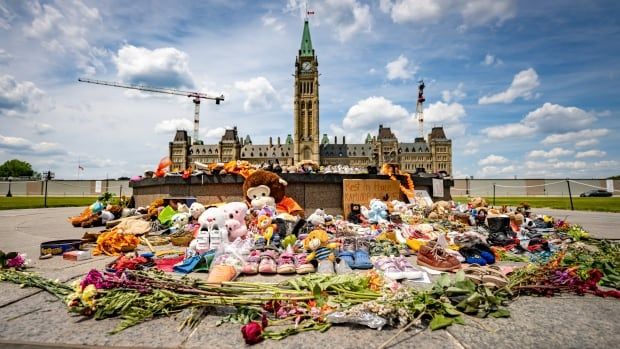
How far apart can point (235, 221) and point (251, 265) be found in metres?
1.47

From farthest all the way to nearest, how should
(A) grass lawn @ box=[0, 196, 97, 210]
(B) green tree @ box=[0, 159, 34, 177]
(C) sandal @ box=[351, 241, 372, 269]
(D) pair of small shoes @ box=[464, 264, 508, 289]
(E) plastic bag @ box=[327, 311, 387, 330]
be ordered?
(B) green tree @ box=[0, 159, 34, 177] < (A) grass lawn @ box=[0, 196, 97, 210] < (C) sandal @ box=[351, 241, 372, 269] < (D) pair of small shoes @ box=[464, 264, 508, 289] < (E) plastic bag @ box=[327, 311, 387, 330]

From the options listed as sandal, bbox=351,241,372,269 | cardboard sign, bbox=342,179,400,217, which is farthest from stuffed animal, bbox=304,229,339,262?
cardboard sign, bbox=342,179,400,217

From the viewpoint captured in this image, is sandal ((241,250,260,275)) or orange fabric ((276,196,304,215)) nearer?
sandal ((241,250,260,275))

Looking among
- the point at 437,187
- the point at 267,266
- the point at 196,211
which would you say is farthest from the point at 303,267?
the point at 437,187

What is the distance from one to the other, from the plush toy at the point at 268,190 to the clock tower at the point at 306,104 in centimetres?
8882

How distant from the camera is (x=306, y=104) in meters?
102

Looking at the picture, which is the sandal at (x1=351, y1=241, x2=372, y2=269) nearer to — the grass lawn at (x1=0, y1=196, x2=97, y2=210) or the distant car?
the grass lawn at (x1=0, y1=196, x2=97, y2=210)

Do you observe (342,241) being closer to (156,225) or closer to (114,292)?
(114,292)

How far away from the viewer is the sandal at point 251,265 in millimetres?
3975

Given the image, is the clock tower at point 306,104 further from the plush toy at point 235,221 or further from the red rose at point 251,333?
the red rose at point 251,333

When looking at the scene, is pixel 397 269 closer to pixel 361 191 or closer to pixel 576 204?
pixel 361 191

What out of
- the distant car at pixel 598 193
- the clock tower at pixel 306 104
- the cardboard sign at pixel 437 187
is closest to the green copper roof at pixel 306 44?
the clock tower at pixel 306 104

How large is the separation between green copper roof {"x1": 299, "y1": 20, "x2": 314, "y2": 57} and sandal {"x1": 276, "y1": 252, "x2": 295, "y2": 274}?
10754 cm

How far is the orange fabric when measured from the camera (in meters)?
7.83
